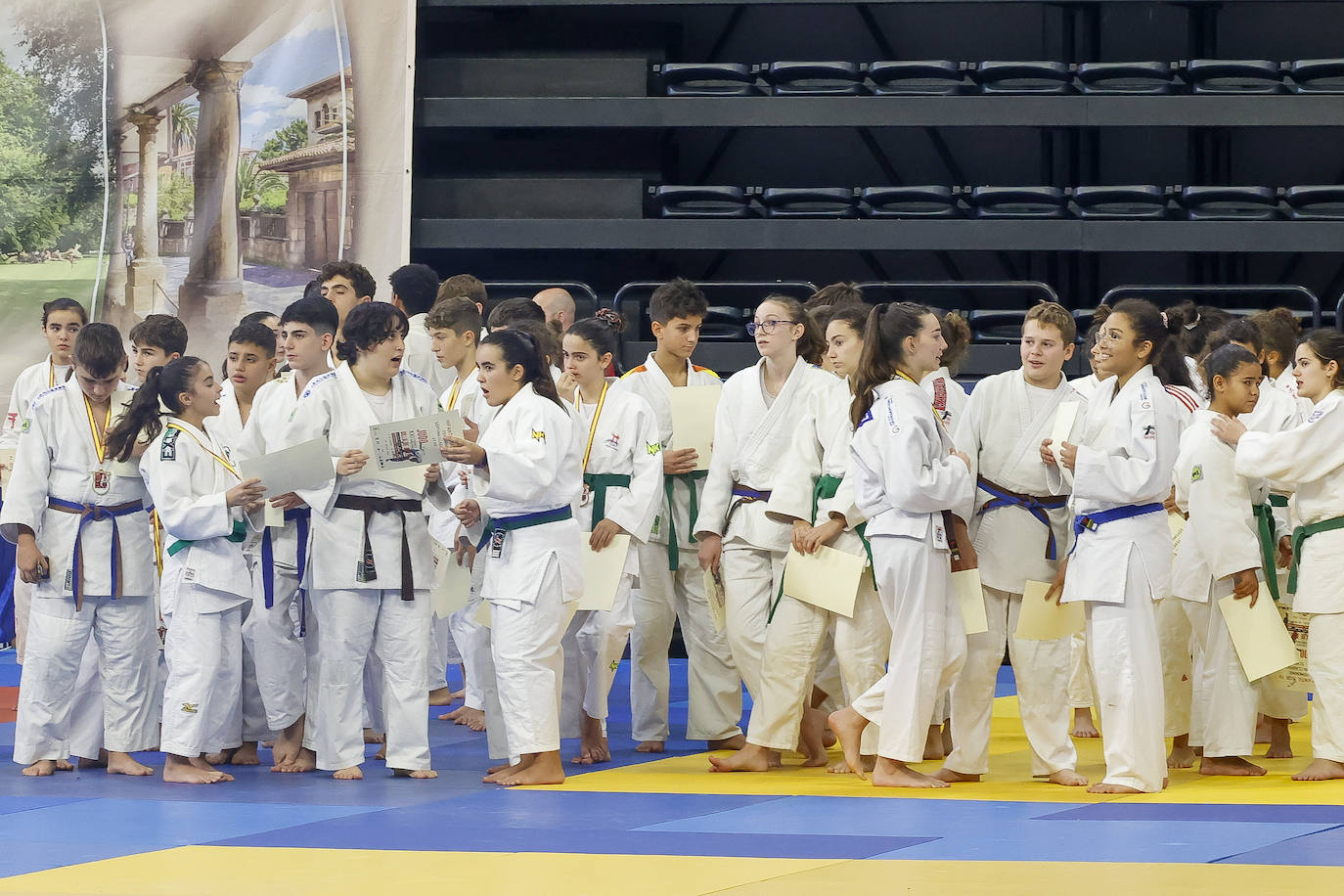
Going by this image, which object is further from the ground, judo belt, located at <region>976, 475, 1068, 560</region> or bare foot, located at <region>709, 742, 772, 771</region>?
judo belt, located at <region>976, 475, 1068, 560</region>

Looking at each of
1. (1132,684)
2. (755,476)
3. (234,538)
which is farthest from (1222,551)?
(234,538)

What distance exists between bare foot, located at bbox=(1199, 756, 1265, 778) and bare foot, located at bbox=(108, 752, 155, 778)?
358cm

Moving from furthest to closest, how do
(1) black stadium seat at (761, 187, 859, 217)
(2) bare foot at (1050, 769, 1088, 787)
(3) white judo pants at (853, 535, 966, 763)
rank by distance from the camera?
1. (1) black stadium seat at (761, 187, 859, 217)
2. (2) bare foot at (1050, 769, 1088, 787)
3. (3) white judo pants at (853, 535, 966, 763)

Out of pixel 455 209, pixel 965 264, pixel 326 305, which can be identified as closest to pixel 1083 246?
pixel 965 264

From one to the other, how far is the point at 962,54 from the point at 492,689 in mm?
8014

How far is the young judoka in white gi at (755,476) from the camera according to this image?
19.1 feet

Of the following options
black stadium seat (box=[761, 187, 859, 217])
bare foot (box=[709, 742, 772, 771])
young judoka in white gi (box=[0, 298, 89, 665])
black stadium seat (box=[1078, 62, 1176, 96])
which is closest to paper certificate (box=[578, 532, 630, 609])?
bare foot (box=[709, 742, 772, 771])

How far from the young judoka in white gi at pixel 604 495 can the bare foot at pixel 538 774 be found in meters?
0.51

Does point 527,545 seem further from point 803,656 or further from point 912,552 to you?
point 912,552

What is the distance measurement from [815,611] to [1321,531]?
5.57 feet

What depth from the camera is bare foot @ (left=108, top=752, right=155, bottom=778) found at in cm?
564

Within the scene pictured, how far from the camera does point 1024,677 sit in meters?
5.38

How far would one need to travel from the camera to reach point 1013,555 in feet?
17.8

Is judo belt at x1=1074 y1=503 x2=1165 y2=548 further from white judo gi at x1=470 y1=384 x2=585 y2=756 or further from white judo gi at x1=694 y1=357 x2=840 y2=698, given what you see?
white judo gi at x1=470 y1=384 x2=585 y2=756
